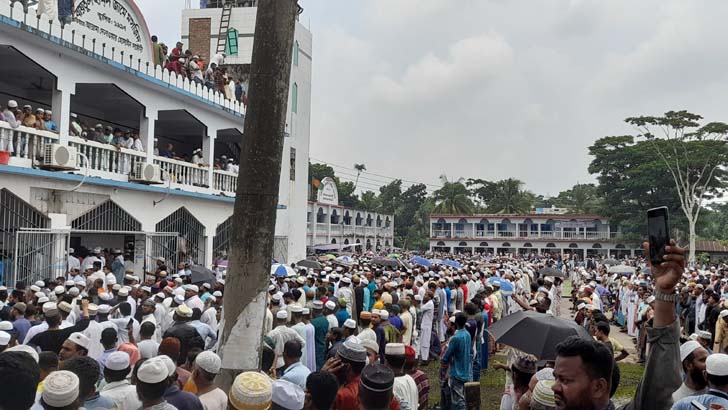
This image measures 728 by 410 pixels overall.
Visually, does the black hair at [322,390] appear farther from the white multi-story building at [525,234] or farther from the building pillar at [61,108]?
the white multi-story building at [525,234]

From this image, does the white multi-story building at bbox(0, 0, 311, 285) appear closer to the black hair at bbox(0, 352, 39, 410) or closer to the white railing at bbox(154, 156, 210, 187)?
the white railing at bbox(154, 156, 210, 187)

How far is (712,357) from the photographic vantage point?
350 cm

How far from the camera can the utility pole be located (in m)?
4.48

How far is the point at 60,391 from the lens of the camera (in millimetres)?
3209

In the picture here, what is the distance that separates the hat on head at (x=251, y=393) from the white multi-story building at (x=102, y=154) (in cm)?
1010

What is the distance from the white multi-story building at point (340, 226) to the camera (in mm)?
42688

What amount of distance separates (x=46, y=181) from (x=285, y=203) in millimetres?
12755

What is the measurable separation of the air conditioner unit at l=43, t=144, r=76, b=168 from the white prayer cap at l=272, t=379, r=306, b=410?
10.6 metres

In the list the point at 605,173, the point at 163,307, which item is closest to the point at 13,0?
the point at 163,307

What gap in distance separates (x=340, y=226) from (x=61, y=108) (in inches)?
1460

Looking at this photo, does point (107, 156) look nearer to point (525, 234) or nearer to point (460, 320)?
→ point (460, 320)

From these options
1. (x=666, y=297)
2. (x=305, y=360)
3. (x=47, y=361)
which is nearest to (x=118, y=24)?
(x=305, y=360)

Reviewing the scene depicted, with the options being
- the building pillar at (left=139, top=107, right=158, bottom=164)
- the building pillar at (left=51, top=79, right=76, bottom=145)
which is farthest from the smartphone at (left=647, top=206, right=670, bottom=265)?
the building pillar at (left=139, top=107, right=158, bottom=164)

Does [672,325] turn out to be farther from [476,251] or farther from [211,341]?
[476,251]
